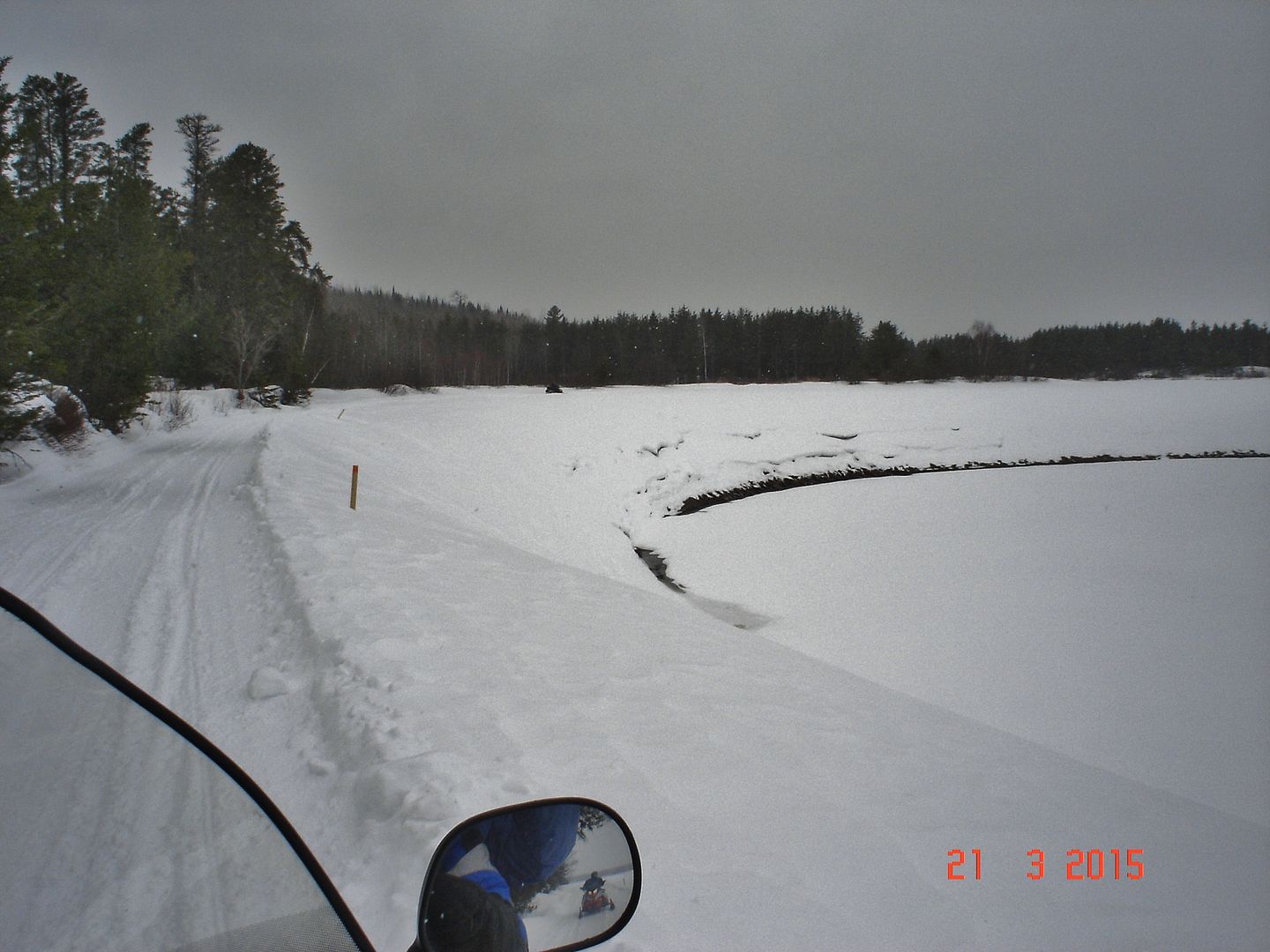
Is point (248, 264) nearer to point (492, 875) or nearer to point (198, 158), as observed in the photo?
point (198, 158)

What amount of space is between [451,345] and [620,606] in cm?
7609

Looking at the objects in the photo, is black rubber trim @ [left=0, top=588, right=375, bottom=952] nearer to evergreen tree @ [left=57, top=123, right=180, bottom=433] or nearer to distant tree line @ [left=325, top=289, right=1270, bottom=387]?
evergreen tree @ [left=57, top=123, right=180, bottom=433]

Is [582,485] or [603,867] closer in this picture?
[603,867]

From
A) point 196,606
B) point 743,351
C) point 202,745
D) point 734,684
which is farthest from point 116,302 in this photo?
point 743,351

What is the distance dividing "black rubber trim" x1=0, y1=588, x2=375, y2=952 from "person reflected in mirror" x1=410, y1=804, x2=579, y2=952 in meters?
0.12

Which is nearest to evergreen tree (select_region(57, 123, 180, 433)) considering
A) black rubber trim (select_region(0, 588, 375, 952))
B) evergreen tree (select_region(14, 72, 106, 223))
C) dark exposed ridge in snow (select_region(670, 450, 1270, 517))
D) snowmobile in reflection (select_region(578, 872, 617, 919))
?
evergreen tree (select_region(14, 72, 106, 223))

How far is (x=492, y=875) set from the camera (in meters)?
1.07

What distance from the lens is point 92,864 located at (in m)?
0.80

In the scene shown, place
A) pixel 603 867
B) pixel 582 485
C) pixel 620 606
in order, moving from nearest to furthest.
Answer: pixel 603 867 → pixel 620 606 → pixel 582 485

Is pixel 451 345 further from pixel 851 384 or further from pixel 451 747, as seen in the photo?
pixel 451 747

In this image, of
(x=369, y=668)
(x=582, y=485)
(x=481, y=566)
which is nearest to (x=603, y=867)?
(x=369, y=668)

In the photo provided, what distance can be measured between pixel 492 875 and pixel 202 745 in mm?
501

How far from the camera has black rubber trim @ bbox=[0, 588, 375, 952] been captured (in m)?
0.83

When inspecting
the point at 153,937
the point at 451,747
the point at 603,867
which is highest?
the point at 153,937
